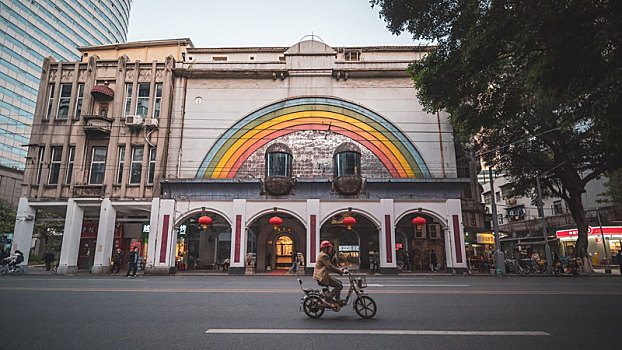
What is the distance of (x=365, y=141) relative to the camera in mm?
23703

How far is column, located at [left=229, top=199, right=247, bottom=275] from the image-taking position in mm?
21094

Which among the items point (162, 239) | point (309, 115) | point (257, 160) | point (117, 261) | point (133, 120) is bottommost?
point (117, 261)

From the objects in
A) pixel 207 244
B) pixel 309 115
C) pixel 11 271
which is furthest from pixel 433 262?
pixel 11 271

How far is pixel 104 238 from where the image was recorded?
22.2 metres

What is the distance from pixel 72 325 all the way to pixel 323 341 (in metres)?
4.80

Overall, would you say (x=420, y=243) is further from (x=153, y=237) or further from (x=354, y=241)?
(x=153, y=237)

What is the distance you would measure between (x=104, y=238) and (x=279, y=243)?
11.9 meters

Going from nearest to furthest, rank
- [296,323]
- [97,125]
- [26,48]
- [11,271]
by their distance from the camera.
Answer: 1. [296,323]
2. [11,271]
3. [97,125]
4. [26,48]

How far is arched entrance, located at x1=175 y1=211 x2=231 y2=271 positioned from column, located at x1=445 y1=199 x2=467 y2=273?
16.7 meters

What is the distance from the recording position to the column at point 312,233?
21234 mm

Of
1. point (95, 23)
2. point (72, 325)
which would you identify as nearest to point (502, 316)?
point (72, 325)

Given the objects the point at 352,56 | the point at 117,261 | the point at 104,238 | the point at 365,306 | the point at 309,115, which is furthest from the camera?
the point at 352,56

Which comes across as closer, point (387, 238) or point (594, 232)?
point (387, 238)

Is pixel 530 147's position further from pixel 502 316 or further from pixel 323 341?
pixel 323 341
